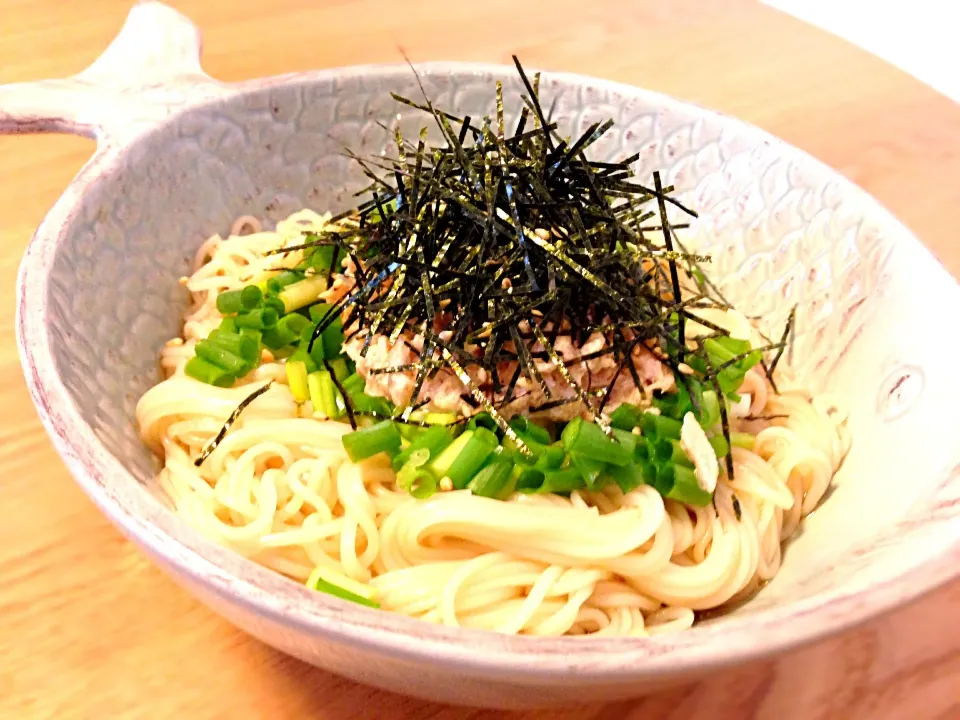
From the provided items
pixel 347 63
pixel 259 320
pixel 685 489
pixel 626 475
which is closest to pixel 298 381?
pixel 259 320

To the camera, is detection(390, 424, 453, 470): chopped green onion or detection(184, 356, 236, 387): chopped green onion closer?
detection(390, 424, 453, 470): chopped green onion

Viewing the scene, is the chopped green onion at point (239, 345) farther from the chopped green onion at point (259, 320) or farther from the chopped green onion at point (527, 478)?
the chopped green onion at point (527, 478)

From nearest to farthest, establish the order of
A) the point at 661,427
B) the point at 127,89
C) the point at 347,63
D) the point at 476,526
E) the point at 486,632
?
the point at 486,632
the point at 476,526
the point at 661,427
the point at 127,89
the point at 347,63

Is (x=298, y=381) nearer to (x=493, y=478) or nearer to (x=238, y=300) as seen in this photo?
(x=238, y=300)

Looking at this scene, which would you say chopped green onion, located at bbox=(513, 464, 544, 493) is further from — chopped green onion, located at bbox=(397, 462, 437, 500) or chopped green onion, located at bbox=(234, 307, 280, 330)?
chopped green onion, located at bbox=(234, 307, 280, 330)

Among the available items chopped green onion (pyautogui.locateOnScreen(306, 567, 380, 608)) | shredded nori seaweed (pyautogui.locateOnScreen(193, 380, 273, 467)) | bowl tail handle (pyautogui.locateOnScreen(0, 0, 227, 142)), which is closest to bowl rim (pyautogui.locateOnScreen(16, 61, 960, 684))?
chopped green onion (pyautogui.locateOnScreen(306, 567, 380, 608))

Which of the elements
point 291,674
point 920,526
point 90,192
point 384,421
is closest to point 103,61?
point 90,192
